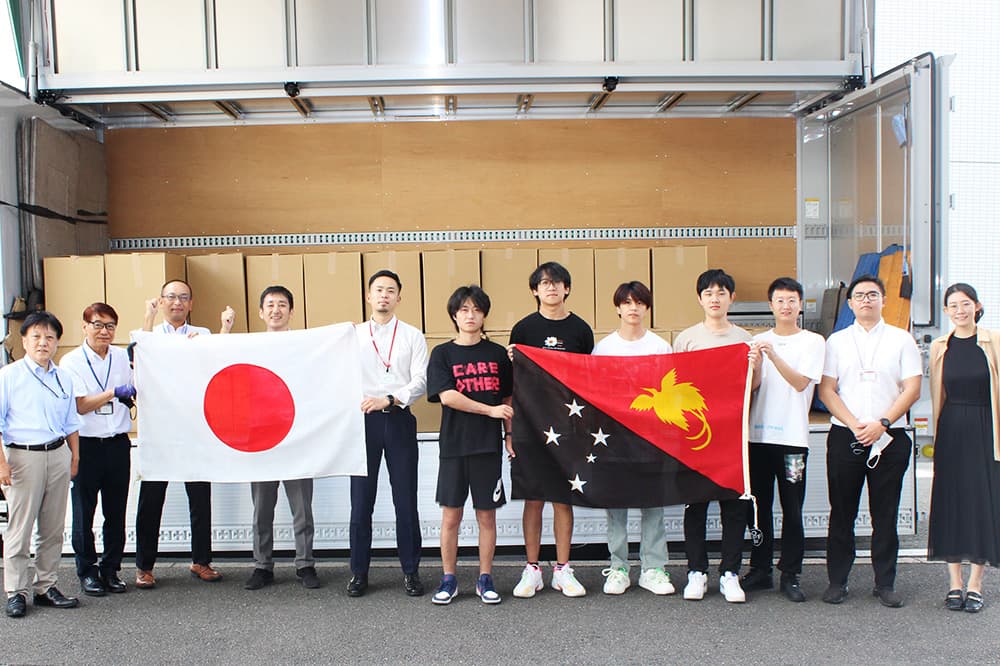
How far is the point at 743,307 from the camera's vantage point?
6598 millimetres

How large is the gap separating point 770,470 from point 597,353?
120cm

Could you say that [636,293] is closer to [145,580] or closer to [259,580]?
[259,580]

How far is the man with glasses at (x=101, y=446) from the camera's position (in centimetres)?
470

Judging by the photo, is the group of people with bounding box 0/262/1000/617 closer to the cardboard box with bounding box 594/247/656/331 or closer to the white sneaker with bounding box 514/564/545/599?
the white sneaker with bounding box 514/564/545/599

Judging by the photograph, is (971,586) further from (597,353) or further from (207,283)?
(207,283)

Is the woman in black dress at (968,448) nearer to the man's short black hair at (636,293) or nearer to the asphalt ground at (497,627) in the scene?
the asphalt ground at (497,627)

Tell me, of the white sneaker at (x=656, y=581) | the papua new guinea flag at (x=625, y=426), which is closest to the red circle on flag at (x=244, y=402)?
the papua new guinea flag at (x=625, y=426)

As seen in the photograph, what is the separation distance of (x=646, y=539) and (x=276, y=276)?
11.4 feet

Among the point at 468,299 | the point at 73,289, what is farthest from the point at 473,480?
the point at 73,289

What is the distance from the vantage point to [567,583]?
4617 mm

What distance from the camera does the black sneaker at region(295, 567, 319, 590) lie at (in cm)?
480

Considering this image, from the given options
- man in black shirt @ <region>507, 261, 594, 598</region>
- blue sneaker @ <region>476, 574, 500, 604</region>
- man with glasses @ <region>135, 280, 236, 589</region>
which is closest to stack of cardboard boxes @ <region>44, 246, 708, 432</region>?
man with glasses @ <region>135, 280, 236, 589</region>

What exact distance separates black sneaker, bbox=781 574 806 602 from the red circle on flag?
120 inches

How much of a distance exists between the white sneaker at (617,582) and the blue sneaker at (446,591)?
879 mm
